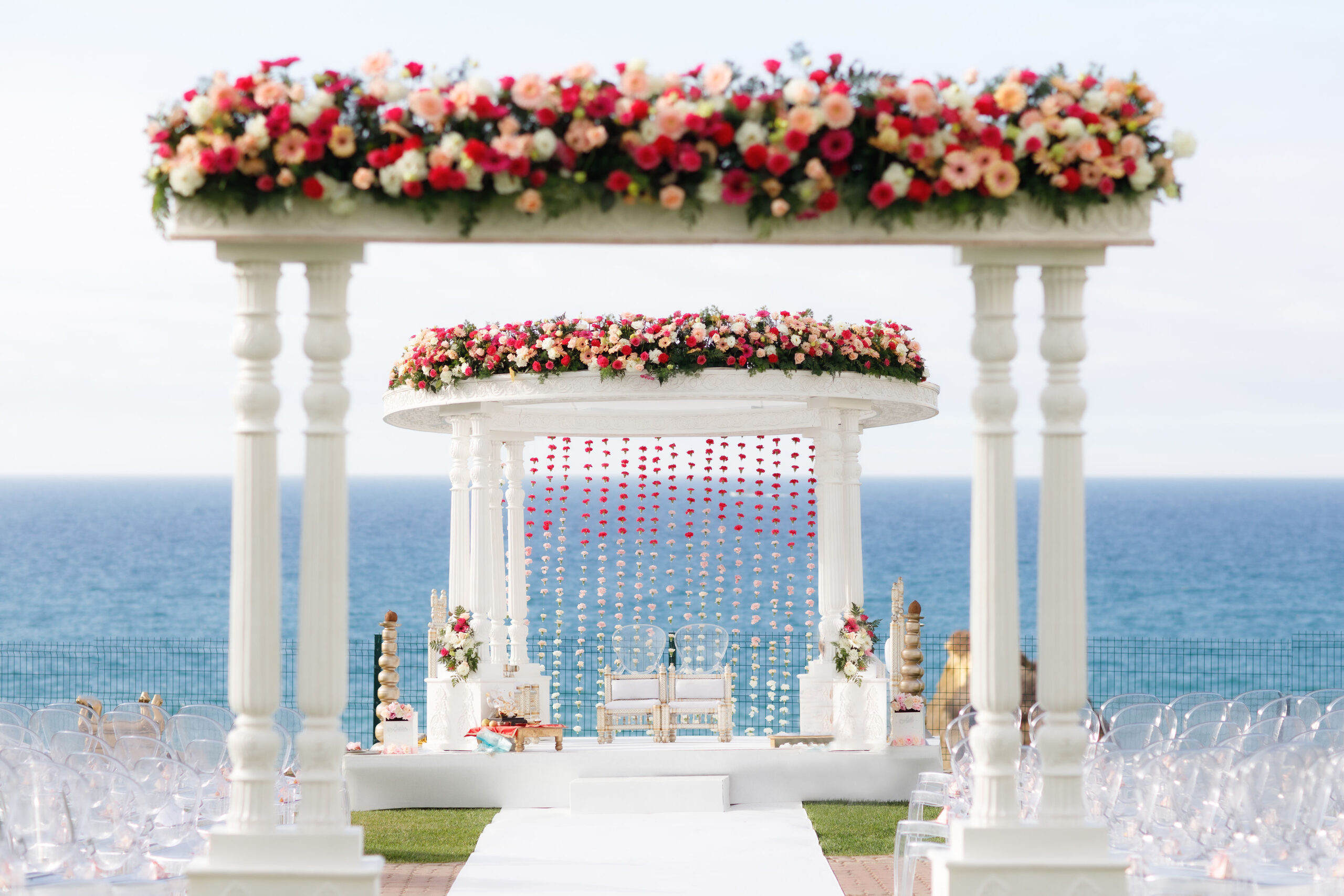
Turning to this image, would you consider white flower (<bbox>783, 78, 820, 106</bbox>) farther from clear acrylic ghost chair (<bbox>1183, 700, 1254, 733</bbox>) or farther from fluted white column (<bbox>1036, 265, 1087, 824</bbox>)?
clear acrylic ghost chair (<bbox>1183, 700, 1254, 733</bbox>)

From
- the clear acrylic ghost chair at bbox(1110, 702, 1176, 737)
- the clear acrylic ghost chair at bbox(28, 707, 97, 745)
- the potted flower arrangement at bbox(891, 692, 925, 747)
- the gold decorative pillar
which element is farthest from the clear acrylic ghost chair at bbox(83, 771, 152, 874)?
the potted flower arrangement at bbox(891, 692, 925, 747)

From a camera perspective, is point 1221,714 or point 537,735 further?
point 537,735

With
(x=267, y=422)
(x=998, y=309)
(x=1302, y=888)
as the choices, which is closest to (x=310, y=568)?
(x=267, y=422)

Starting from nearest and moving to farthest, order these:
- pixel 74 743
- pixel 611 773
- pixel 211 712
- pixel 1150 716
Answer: pixel 74 743 < pixel 1150 716 < pixel 211 712 < pixel 611 773

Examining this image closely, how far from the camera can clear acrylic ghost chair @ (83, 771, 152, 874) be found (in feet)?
21.1

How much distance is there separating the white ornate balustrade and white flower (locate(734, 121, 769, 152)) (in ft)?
A: 0.89

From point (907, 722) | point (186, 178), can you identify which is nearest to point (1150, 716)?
point (907, 722)

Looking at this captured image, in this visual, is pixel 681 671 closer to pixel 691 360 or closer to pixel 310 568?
pixel 691 360

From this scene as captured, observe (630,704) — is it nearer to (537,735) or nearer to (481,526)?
(537,735)

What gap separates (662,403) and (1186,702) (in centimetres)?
460

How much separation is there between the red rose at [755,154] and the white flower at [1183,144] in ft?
4.70

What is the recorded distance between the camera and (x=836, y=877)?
845 centimetres

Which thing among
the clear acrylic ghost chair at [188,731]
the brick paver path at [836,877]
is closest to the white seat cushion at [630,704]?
the brick paver path at [836,877]

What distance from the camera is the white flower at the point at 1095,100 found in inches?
193
